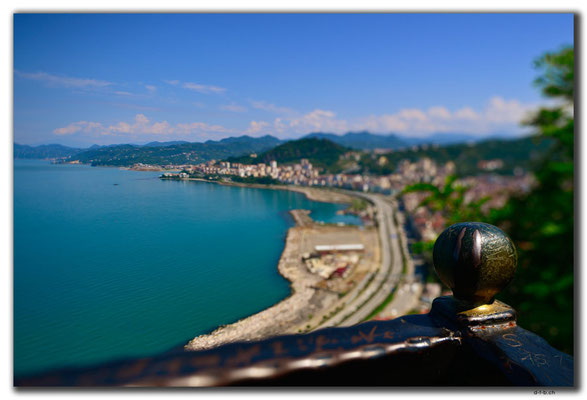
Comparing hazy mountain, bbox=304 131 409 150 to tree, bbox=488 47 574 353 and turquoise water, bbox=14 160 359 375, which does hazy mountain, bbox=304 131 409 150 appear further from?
turquoise water, bbox=14 160 359 375

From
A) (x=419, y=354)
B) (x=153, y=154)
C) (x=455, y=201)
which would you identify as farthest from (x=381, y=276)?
(x=419, y=354)

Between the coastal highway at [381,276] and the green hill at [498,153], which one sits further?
the coastal highway at [381,276]

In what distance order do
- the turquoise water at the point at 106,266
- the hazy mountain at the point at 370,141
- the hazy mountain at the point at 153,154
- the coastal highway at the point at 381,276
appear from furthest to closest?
the hazy mountain at the point at 370,141
the coastal highway at the point at 381,276
the hazy mountain at the point at 153,154
the turquoise water at the point at 106,266

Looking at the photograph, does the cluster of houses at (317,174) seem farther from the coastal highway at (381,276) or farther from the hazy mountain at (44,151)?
the coastal highway at (381,276)

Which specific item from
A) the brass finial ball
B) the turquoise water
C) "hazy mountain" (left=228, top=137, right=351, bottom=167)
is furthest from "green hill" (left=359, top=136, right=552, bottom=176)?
the brass finial ball

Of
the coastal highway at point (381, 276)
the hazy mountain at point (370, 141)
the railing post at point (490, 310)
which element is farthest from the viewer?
the hazy mountain at point (370, 141)

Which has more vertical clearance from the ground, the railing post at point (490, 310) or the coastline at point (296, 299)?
the railing post at point (490, 310)

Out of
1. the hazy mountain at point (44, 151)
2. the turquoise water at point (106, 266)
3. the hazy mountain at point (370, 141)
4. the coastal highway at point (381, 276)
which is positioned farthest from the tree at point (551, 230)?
the hazy mountain at point (370, 141)
